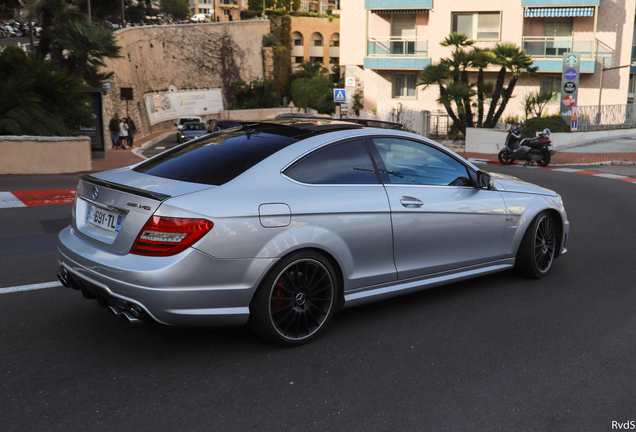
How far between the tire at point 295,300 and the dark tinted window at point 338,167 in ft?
1.85

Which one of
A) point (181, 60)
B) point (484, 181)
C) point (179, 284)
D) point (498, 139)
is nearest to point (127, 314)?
point (179, 284)

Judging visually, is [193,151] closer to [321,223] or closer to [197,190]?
[197,190]

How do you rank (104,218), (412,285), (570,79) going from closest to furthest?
(104,218) < (412,285) < (570,79)

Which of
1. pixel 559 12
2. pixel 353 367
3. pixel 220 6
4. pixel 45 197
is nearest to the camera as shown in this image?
pixel 353 367

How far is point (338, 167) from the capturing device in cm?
455

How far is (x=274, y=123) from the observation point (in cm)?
505

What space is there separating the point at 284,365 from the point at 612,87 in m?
37.6

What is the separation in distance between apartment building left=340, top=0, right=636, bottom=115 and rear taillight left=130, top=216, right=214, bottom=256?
31.8 m

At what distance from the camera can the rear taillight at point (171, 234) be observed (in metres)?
3.69

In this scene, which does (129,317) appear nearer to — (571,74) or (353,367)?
(353,367)

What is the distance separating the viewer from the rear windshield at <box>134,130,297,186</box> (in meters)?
4.19

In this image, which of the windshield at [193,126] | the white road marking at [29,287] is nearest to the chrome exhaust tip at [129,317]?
the white road marking at [29,287]

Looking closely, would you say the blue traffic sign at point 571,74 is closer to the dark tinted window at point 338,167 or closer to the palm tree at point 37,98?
the palm tree at point 37,98

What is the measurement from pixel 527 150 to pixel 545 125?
283 inches
